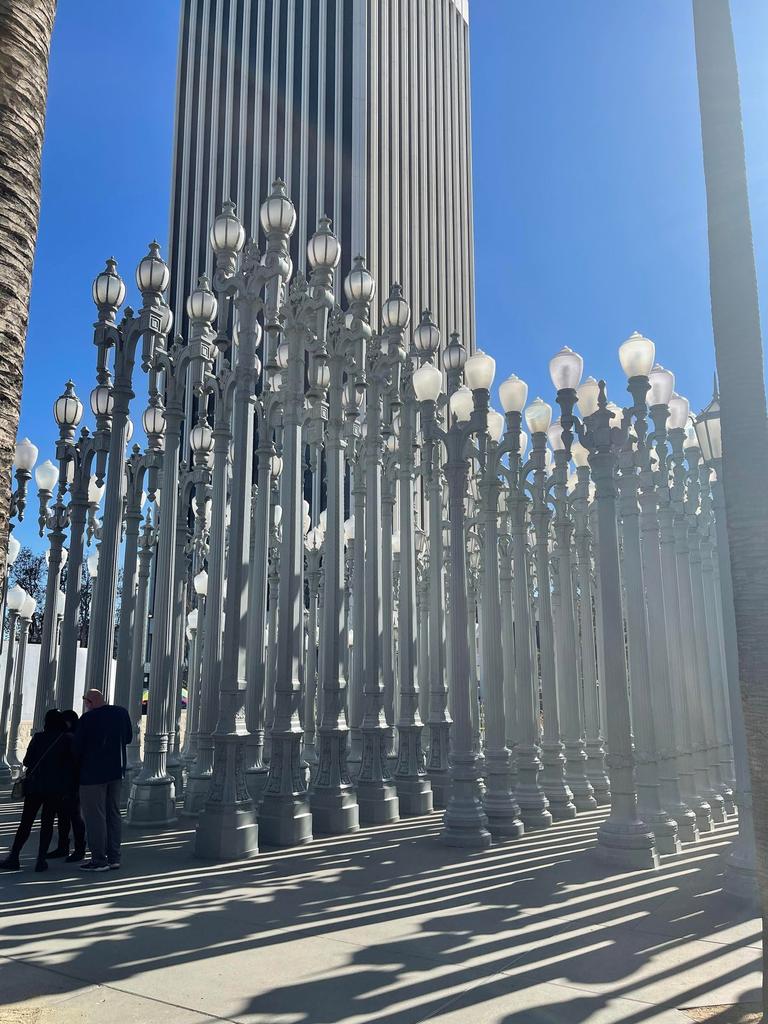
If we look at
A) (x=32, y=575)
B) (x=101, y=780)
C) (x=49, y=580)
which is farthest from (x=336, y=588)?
(x=32, y=575)

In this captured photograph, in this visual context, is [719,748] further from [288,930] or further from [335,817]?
[288,930]

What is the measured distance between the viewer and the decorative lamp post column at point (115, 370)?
12.1m

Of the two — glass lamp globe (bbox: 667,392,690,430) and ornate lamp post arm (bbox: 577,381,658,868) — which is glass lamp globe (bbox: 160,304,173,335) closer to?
ornate lamp post arm (bbox: 577,381,658,868)

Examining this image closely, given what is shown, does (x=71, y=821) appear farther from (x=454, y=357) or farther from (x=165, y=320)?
(x=454, y=357)

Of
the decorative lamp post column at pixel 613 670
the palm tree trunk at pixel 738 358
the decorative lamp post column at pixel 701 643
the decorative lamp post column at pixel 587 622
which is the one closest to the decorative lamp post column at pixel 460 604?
the decorative lamp post column at pixel 613 670

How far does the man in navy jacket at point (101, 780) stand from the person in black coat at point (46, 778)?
9.8 inches

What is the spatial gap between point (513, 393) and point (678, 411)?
3078 millimetres

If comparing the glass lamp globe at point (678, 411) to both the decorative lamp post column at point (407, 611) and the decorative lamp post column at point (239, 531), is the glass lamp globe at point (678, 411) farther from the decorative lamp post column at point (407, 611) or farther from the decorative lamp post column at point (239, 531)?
the decorative lamp post column at point (239, 531)

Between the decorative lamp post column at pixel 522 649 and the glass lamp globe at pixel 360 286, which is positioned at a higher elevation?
the glass lamp globe at pixel 360 286

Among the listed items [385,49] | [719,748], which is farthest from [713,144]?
[385,49]

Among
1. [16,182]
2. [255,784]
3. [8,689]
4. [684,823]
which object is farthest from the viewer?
[8,689]

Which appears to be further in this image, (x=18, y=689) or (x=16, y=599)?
(x=16, y=599)

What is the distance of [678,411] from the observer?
13812 millimetres

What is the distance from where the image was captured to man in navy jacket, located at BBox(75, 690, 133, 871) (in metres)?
9.38
